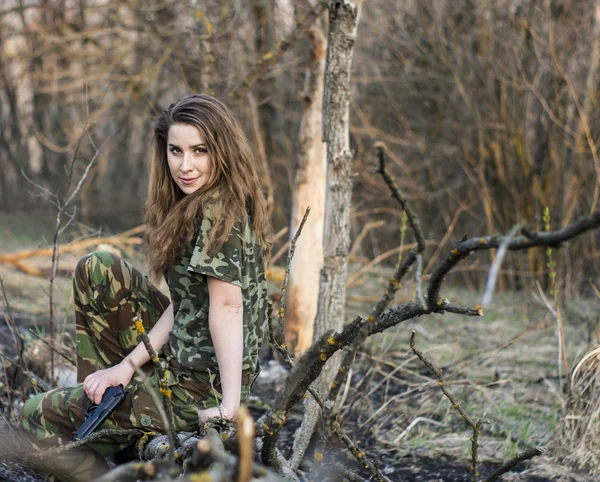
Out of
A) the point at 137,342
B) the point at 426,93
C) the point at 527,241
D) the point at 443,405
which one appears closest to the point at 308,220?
the point at 443,405

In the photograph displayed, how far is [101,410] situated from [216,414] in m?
0.37

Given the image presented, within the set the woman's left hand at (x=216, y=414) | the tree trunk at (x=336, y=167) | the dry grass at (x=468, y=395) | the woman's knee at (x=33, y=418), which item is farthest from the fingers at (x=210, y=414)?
the dry grass at (x=468, y=395)

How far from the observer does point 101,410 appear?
6.81 feet

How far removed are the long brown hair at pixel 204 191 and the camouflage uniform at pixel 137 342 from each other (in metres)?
0.04

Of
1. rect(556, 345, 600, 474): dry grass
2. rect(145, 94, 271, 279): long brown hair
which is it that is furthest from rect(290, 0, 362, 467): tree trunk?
rect(556, 345, 600, 474): dry grass

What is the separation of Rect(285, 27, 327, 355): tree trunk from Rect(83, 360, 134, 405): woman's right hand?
161cm

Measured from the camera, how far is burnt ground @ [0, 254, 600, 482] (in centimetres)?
252

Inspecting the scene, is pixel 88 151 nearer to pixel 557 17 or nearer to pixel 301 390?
pixel 557 17

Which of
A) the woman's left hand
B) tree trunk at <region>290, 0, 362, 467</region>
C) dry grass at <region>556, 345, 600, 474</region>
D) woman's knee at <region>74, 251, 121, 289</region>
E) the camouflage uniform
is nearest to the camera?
the woman's left hand

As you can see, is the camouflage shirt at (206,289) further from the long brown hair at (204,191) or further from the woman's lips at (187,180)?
the woman's lips at (187,180)

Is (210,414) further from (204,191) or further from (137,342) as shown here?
(204,191)

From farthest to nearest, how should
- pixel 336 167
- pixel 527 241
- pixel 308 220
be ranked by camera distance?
pixel 308 220, pixel 336 167, pixel 527 241

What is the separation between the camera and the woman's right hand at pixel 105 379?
2.13m

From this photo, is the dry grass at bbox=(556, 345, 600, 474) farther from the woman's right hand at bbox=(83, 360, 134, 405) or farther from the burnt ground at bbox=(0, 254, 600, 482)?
the woman's right hand at bbox=(83, 360, 134, 405)
